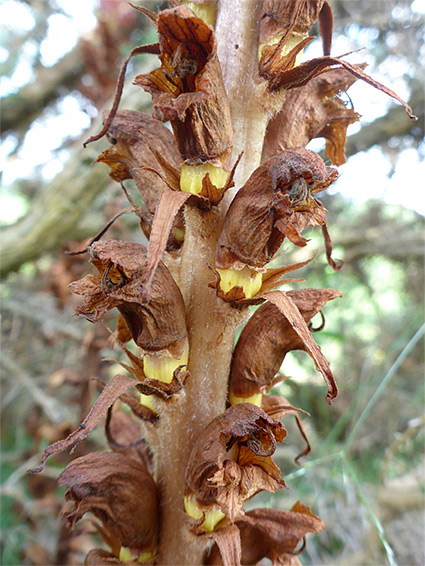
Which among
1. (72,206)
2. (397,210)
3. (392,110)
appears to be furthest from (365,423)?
(72,206)

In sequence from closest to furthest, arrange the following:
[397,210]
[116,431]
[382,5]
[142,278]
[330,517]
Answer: [142,278]
[116,431]
[330,517]
[382,5]
[397,210]

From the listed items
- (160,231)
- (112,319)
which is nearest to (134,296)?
(160,231)

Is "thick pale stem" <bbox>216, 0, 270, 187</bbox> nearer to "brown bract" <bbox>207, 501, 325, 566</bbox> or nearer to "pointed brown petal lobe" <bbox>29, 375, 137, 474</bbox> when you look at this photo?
"pointed brown petal lobe" <bbox>29, 375, 137, 474</bbox>

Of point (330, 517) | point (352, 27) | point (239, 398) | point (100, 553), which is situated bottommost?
point (330, 517)

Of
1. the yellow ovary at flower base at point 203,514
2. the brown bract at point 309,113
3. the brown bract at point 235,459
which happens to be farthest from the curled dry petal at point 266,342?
the brown bract at point 309,113

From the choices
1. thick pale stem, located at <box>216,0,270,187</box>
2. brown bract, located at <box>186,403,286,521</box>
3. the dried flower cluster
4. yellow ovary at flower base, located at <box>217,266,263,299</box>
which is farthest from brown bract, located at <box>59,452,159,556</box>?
thick pale stem, located at <box>216,0,270,187</box>

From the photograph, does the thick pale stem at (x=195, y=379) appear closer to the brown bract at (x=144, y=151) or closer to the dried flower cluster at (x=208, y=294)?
the dried flower cluster at (x=208, y=294)

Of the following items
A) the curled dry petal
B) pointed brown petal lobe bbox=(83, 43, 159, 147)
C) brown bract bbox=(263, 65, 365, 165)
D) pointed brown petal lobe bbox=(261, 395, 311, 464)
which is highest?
brown bract bbox=(263, 65, 365, 165)

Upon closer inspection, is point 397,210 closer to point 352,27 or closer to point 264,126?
point 352,27
